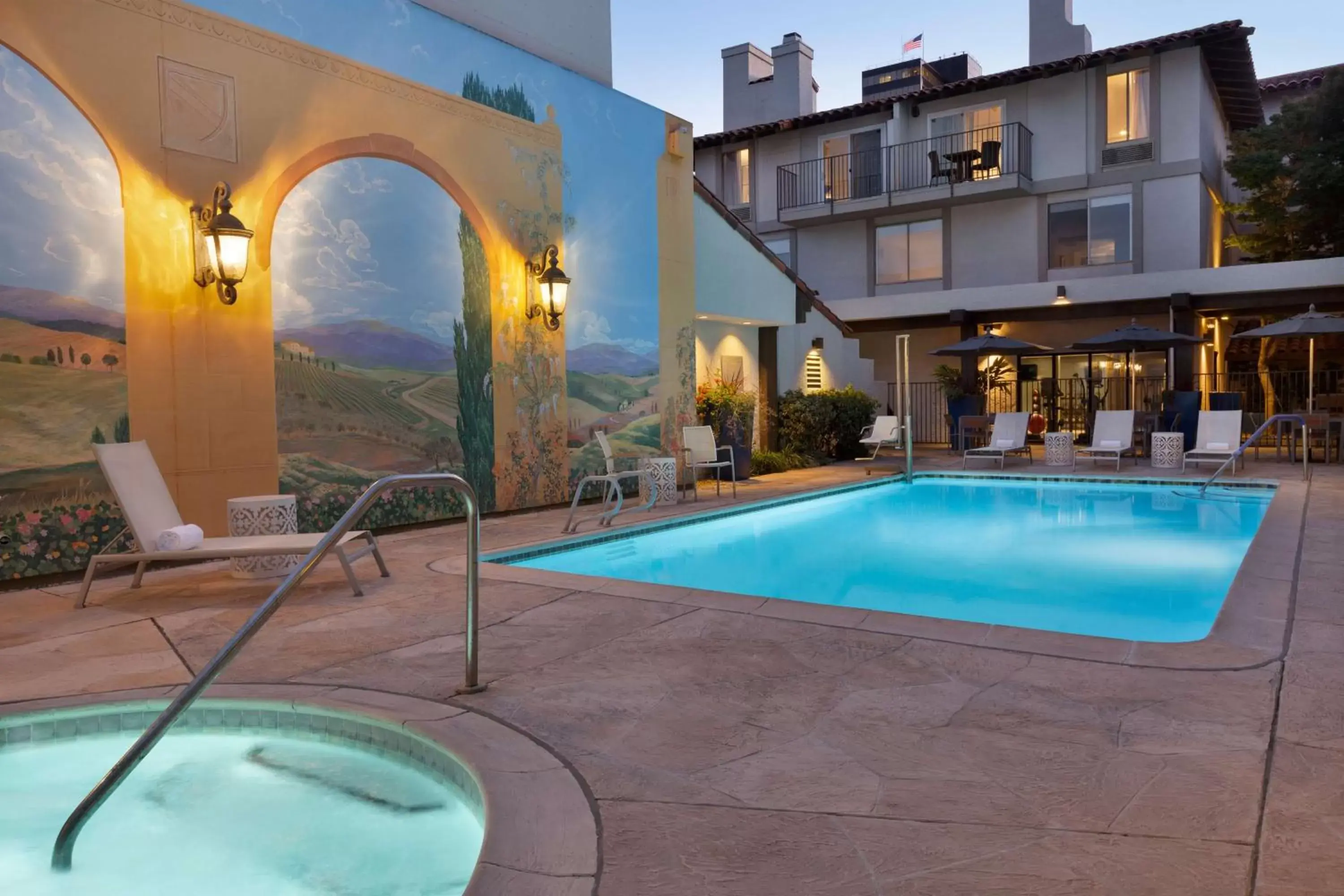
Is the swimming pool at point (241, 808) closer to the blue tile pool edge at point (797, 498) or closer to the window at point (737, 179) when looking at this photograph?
the blue tile pool edge at point (797, 498)

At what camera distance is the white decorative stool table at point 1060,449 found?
14664 millimetres

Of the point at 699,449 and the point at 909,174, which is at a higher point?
the point at 909,174

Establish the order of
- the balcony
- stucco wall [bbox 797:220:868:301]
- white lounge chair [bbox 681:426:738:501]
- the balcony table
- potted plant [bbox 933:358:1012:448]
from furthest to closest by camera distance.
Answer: stucco wall [bbox 797:220:868:301] → the balcony table → the balcony → potted plant [bbox 933:358:1012:448] → white lounge chair [bbox 681:426:738:501]

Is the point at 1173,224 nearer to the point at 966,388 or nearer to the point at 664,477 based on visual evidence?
the point at 966,388

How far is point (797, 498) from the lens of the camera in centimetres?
1102

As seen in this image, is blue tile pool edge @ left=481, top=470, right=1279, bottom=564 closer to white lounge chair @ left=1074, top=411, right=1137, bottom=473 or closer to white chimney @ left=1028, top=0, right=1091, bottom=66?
white lounge chair @ left=1074, top=411, right=1137, bottom=473

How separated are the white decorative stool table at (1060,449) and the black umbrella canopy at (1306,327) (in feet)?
9.54

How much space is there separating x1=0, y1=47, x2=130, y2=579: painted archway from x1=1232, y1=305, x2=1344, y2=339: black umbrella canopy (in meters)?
14.4

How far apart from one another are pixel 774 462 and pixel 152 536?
32.0 ft

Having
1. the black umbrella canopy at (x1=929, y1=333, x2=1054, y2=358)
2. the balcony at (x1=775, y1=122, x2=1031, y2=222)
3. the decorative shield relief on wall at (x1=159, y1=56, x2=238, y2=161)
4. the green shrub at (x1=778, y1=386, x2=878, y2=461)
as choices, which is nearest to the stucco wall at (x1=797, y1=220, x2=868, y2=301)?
the balcony at (x1=775, y1=122, x2=1031, y2=222)

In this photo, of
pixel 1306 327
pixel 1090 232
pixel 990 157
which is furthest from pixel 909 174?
pixel 1306 327

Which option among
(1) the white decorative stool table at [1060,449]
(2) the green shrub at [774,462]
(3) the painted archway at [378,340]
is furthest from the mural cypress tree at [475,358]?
(1) the white decorative stool table at [1060,449]

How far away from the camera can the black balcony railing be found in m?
20.3

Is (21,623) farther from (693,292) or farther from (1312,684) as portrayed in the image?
(693,292)
